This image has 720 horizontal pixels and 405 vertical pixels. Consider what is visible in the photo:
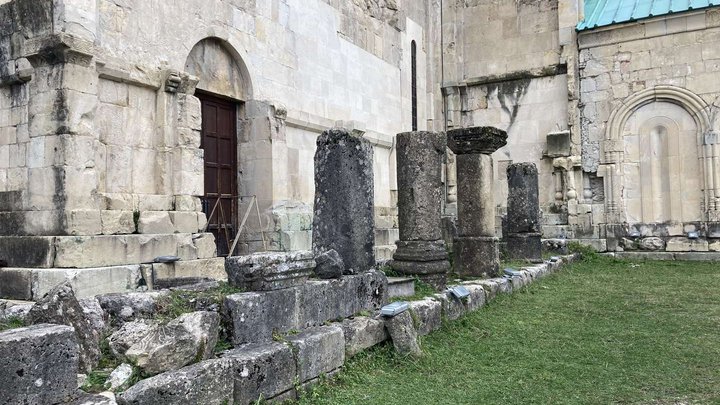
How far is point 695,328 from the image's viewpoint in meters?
6.48

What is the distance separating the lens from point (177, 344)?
358 centimetres

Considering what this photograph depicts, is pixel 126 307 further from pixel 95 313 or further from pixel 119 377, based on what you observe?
pixel 119 377

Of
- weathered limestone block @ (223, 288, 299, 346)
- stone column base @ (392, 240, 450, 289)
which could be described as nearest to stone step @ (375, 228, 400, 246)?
stone column base @ (392, 240, 450, 289)

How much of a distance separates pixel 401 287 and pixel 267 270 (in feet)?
8.04

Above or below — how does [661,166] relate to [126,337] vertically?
above

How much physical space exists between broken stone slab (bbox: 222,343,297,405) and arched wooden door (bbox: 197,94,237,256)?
5.37 metres

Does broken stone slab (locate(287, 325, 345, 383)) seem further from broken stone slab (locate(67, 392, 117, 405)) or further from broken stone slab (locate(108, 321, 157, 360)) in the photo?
broken stone slab (locate(67, 392, 117, 405))

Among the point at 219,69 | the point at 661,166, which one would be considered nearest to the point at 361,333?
the point at 219,69

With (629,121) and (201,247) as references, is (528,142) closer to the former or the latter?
(629,121)

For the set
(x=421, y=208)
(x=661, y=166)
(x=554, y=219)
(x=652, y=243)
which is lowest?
(x=652, y=243)

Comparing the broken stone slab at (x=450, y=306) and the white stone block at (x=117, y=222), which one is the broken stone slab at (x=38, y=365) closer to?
the white stone block at (x=117, y=222)

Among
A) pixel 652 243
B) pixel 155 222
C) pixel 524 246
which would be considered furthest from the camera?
pixel 652 243

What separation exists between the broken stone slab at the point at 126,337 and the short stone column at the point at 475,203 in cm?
626

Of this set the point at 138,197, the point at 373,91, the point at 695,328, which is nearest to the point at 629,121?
the point at 373,91
